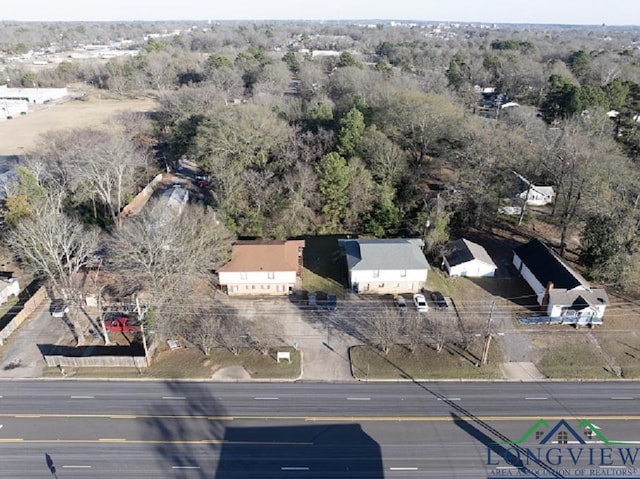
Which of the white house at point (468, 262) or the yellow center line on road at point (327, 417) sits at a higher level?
the white house at point (468, 262)

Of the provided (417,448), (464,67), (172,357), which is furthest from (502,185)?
(464,67)

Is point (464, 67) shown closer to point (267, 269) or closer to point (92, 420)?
point (267, 269)

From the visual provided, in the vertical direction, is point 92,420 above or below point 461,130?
below

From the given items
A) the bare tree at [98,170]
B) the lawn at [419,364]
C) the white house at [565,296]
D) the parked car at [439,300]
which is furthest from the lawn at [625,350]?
the bare tree at [98,170]

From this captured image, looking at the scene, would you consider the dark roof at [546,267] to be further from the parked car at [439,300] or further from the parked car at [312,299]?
the parked car at [312,299]

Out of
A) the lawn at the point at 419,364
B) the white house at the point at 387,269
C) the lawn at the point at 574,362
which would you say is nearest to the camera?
the lawn at the point at 419,364

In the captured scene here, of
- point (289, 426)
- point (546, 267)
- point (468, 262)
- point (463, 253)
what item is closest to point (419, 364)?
point (289, 426)

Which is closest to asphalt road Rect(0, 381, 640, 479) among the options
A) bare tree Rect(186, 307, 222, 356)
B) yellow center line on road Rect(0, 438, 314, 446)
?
yellow center line on road Rect(0, 438, 314, 446)
